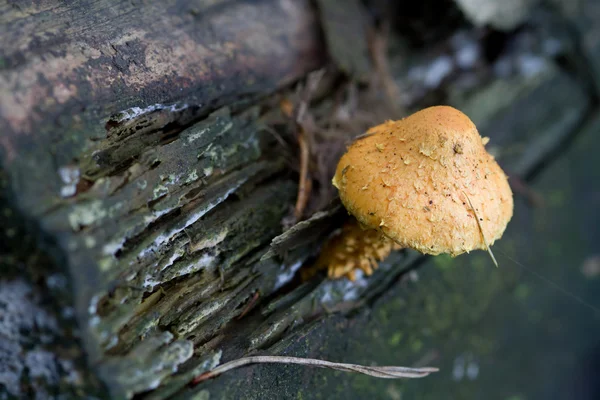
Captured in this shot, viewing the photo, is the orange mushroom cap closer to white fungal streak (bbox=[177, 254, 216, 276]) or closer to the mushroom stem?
the mushroom stem

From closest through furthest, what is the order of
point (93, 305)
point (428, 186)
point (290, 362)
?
point (93, 305), point (428, 186), point (290, 362)

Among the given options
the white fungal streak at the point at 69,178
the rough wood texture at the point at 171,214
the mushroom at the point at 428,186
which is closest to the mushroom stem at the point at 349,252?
the rough wood texture at the point at 171,214

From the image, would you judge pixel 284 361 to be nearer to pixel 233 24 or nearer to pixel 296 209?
pixel 296 209

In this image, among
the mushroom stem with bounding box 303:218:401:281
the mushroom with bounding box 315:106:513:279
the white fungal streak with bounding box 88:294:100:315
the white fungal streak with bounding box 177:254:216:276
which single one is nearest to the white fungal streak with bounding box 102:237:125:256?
the white fungal streak with bounding box 88:294:100:315

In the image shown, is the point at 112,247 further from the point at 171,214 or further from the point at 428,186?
the point at 428,186

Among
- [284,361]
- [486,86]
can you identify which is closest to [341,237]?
[284,361]

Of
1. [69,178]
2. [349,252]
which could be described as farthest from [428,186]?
[69,178]
